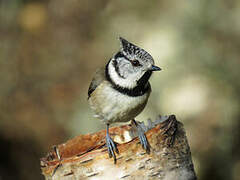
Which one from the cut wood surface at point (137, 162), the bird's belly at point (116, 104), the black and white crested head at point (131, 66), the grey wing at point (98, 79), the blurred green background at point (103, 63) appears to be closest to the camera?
the cut wood surface at point (137, 162)

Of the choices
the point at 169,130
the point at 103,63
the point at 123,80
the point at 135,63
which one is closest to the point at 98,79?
the point at 123,80

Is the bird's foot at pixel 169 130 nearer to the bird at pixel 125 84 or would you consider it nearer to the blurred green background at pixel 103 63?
the bird at pixel 125 84

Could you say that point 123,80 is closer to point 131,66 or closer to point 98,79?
point 131,66

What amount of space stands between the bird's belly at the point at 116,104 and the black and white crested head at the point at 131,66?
10 centimetres

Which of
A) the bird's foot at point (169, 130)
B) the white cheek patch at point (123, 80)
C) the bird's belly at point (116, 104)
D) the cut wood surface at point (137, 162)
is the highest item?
the white cheek patch at point (123, 80)

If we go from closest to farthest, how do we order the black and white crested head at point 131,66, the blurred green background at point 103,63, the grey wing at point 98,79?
the black and white crested head at point 131,66 → the grey wing at point 98,79 → the blurred green background at point 103,63

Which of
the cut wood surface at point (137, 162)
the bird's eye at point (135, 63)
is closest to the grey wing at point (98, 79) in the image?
the bird's eye at point (135, 63)

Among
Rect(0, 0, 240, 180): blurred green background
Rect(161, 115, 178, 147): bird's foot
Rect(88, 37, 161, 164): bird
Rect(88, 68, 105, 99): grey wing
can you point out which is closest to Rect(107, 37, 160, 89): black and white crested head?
Rect(88, 37, 161, 164): bird

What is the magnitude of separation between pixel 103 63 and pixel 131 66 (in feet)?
10.4

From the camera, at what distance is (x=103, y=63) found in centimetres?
603

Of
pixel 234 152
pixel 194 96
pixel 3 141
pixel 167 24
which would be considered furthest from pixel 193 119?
pixel 3 141

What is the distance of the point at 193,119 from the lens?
4836 millimetres

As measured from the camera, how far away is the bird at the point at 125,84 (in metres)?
2.84

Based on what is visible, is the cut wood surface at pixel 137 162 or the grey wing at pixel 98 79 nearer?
the cut wood surface at pixel 137 162
